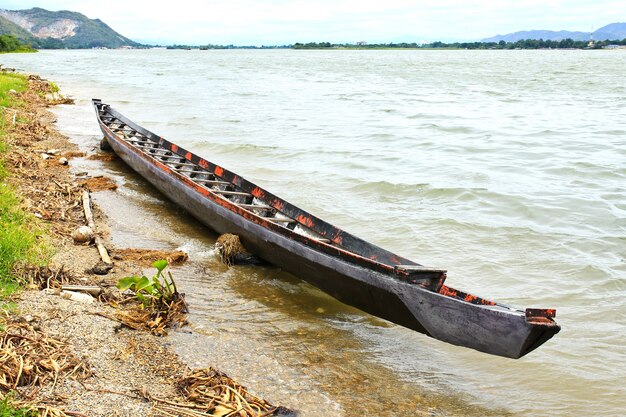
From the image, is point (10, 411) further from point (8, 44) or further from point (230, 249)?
point (8, 44)

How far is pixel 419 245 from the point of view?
8.85 m

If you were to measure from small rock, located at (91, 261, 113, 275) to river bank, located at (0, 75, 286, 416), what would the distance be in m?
0.04

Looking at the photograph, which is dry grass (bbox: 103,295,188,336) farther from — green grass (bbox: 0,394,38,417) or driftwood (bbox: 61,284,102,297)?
green grass (bbox: 0,394,38,417)

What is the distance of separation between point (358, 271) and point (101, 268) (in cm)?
314

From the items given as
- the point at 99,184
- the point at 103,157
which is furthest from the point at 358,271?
the point at 103,157

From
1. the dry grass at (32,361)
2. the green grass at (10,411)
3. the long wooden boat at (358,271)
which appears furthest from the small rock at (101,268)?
the green grass at (10,411)

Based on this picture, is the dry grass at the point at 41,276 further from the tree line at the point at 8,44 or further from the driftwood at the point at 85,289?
the tree line at the point at 8,44

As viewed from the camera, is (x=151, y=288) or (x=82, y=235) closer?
(x=151, y=288)

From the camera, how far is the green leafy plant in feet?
17.5

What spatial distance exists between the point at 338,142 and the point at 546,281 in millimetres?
11059

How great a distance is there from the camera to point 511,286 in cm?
733

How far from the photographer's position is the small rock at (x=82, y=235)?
7.23m

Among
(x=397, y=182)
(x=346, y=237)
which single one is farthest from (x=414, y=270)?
(x=397, y=182)

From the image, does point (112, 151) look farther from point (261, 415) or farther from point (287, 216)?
point (261, 415)
